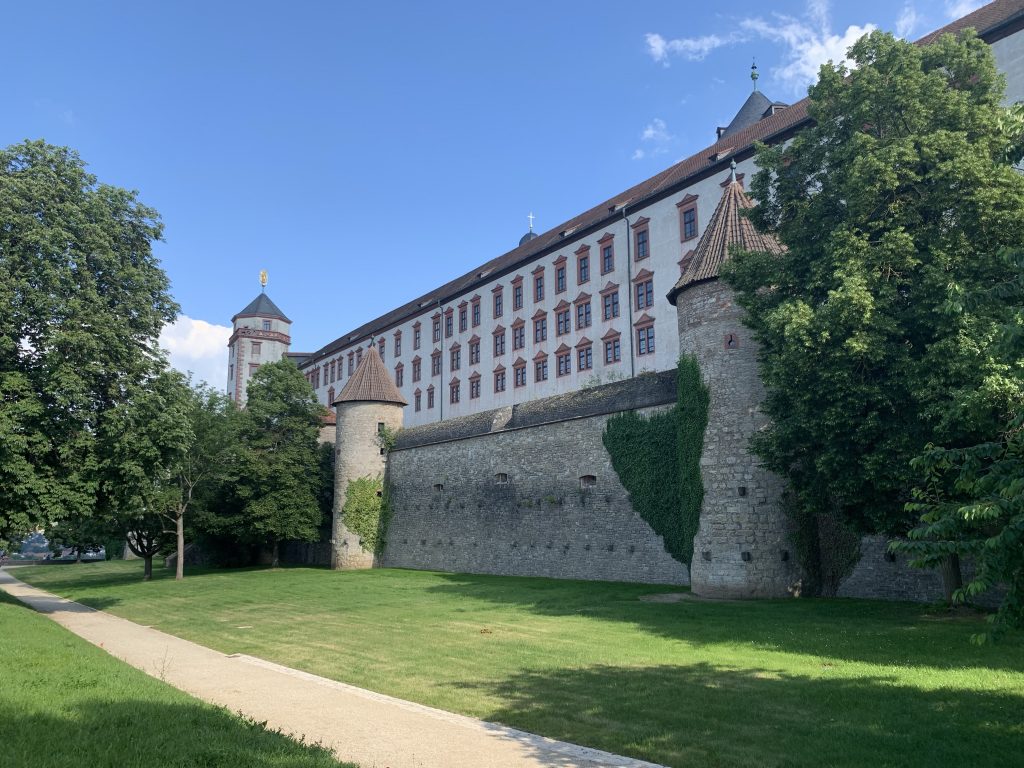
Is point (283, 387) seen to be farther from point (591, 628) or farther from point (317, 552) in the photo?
point (591, 628)

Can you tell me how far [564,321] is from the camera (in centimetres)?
4400

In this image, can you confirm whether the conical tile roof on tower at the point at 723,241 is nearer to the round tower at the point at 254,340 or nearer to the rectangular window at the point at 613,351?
the rectangular window at the point at 613,351

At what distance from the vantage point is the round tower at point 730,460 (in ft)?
62.4

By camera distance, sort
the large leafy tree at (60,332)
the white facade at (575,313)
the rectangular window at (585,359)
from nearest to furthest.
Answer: the large leafy tree at (60,332), the white facade at (575,313), the rectangular window at (585,359)

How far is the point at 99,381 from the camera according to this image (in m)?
20.7

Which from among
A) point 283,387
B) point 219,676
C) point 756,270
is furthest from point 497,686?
point 283,387

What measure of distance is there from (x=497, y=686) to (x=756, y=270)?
11.6 meters

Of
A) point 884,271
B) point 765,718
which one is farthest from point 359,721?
point 884,271

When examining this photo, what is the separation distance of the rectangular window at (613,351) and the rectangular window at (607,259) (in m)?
4.07

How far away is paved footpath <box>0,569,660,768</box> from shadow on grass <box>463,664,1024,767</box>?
23.1 inches

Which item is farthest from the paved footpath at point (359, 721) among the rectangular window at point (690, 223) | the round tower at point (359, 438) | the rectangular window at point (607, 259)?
the rectangular window at point (607, 259)

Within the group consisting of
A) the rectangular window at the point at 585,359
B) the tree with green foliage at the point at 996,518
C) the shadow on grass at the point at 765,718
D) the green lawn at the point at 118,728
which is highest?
the rectangular window at the point at 585,359

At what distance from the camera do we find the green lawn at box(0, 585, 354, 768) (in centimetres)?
533

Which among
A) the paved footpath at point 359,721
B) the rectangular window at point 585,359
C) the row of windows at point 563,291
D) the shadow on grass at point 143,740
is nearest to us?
the shadow on grass at point 143,740
